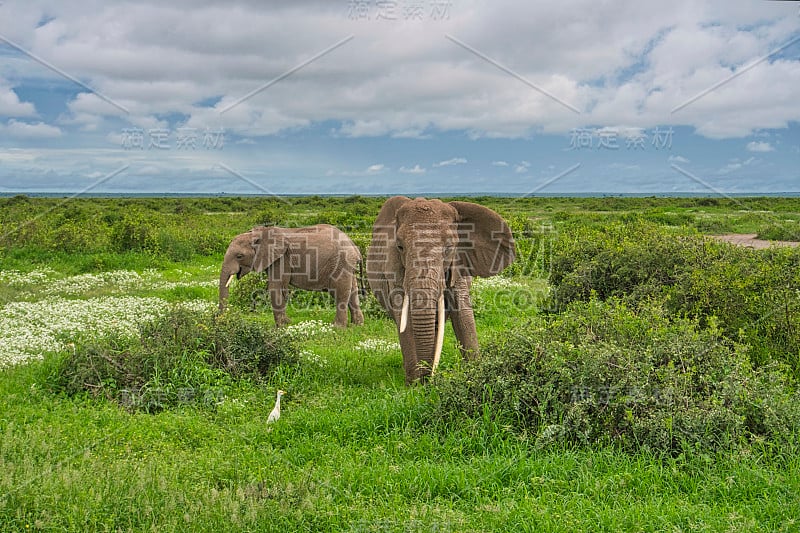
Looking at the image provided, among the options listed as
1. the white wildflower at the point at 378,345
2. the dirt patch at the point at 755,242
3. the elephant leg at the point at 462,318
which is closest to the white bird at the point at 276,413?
the elephant leg at the point at 462,318

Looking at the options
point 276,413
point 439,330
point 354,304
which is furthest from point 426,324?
point 354,304

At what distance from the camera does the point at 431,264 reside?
27.3ft

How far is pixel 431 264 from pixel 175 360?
3697mm

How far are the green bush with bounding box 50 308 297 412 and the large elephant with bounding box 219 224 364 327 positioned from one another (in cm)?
528

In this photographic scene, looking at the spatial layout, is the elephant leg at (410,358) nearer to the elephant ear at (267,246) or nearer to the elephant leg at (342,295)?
the elephant leg at (342,295)

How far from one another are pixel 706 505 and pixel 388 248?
5582 millimetres

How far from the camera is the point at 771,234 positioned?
25609 millimetres

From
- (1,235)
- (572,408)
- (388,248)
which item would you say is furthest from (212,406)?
(1,235)

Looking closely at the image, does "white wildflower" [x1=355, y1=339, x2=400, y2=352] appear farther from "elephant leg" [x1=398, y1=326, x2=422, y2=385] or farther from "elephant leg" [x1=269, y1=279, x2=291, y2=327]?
"elephant leg" [x1=269, y1=279, x2=291, y2=327]

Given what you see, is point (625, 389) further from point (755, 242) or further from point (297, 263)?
point (755, 242)

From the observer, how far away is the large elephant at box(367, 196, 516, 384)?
8.34 meters

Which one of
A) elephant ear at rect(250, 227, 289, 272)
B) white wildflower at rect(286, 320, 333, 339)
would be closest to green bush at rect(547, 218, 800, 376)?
white wildflower at rect(286, 320, 333, 339)

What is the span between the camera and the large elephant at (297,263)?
15.2 m

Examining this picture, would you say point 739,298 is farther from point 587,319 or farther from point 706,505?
point 706,505
